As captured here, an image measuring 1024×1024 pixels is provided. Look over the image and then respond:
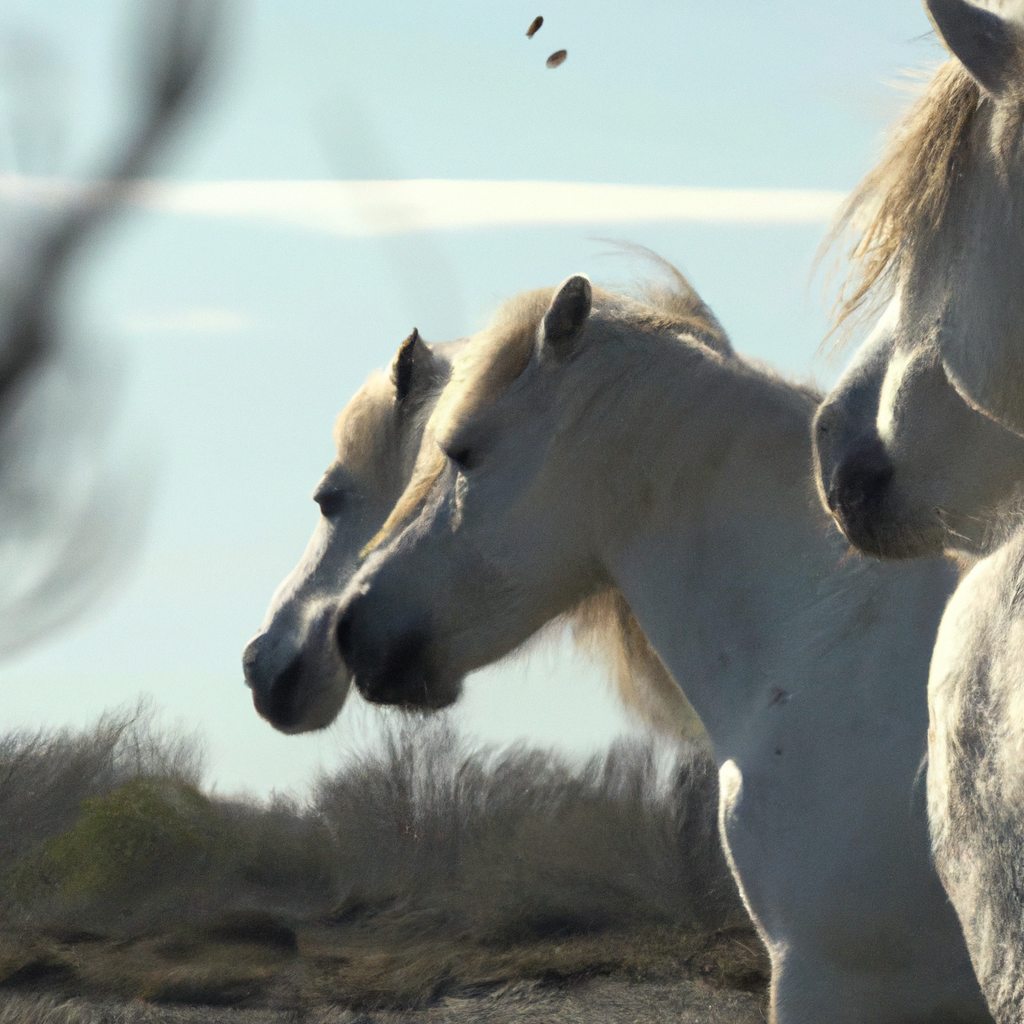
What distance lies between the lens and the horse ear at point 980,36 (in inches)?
47.8

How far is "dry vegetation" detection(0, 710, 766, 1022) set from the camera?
6.04 meters

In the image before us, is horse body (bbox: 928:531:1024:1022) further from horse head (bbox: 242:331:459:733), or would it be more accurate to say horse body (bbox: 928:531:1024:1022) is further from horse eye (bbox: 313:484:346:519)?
horse eye (bbox: 313:484:346:519)

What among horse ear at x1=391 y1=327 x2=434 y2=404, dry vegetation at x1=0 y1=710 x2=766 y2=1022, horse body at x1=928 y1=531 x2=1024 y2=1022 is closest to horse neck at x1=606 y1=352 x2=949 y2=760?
horse body at x1=928 y1=531 x2=1024 y2=1022

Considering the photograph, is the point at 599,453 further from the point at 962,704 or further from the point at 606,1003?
the point at 606,1003

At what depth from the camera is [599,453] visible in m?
2.57

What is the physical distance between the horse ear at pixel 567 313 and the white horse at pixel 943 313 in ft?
3.18

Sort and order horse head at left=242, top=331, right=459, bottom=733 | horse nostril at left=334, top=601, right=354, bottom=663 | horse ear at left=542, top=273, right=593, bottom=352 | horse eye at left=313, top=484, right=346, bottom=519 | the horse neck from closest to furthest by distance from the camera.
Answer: the horse neck
horse ear at left=542, top=273, right=593, bottom=352
horse nostril at left=334, top=601, right=354, bottom=663
horse head at left=242, top=331, right=459, bottom=733
horse eye at left=313, top=484, right=346, bottom=519

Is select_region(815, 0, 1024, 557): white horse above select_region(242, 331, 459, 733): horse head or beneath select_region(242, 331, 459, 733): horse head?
above

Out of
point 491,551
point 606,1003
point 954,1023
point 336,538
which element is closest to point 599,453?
point 491,551

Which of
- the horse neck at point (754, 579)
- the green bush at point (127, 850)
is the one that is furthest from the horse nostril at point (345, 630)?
the green bush at point (127, 850)

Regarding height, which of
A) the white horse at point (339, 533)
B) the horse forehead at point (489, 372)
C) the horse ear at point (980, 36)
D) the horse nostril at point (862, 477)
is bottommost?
the white horse at point (339, 533)

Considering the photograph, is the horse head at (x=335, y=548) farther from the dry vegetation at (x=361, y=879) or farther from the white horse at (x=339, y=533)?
the dry vegetation at (x=361, y=879)

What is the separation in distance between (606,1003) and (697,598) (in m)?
3.48

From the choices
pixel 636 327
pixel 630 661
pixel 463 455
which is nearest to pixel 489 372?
pixel 463 455
